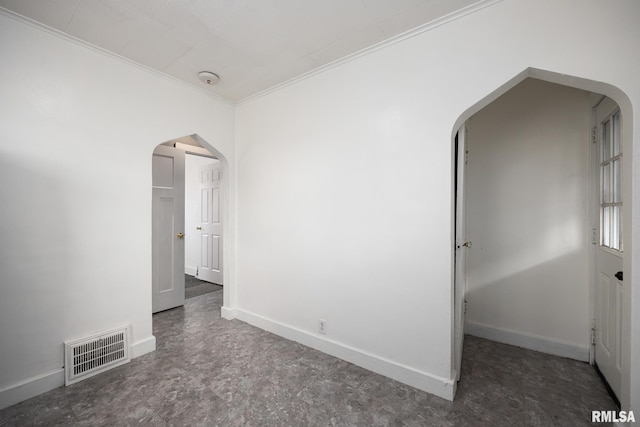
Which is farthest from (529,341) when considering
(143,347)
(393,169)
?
(143,347)

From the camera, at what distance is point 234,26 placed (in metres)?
1.98

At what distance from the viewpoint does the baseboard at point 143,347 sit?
8.07 feet

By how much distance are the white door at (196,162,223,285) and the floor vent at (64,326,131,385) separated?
2416mm

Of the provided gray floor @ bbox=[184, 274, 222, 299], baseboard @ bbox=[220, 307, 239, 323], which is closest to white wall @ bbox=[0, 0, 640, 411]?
baseboard @ bbox=[220, 307, 239, 323]

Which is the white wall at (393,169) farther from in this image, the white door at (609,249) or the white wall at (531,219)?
the white wall at (531,219)

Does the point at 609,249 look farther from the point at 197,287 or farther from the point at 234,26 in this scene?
the point at 197,287

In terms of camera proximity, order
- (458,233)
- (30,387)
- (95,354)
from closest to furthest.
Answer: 1. (30,387)
2. (458,233)
3. (95,354)

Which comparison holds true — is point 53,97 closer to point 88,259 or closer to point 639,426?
point 88,259

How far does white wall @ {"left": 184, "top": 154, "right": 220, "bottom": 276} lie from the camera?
520cm

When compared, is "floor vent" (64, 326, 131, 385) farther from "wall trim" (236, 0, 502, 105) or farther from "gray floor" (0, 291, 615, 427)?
"wall trim" (236, 0, 502, 105)

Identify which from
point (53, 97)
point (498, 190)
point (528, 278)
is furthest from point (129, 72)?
point (528, 278)

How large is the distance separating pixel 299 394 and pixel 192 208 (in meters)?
4.37

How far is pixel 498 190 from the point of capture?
2758mm

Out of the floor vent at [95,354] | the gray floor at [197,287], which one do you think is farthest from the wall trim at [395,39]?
the gray floor at [197,287]
